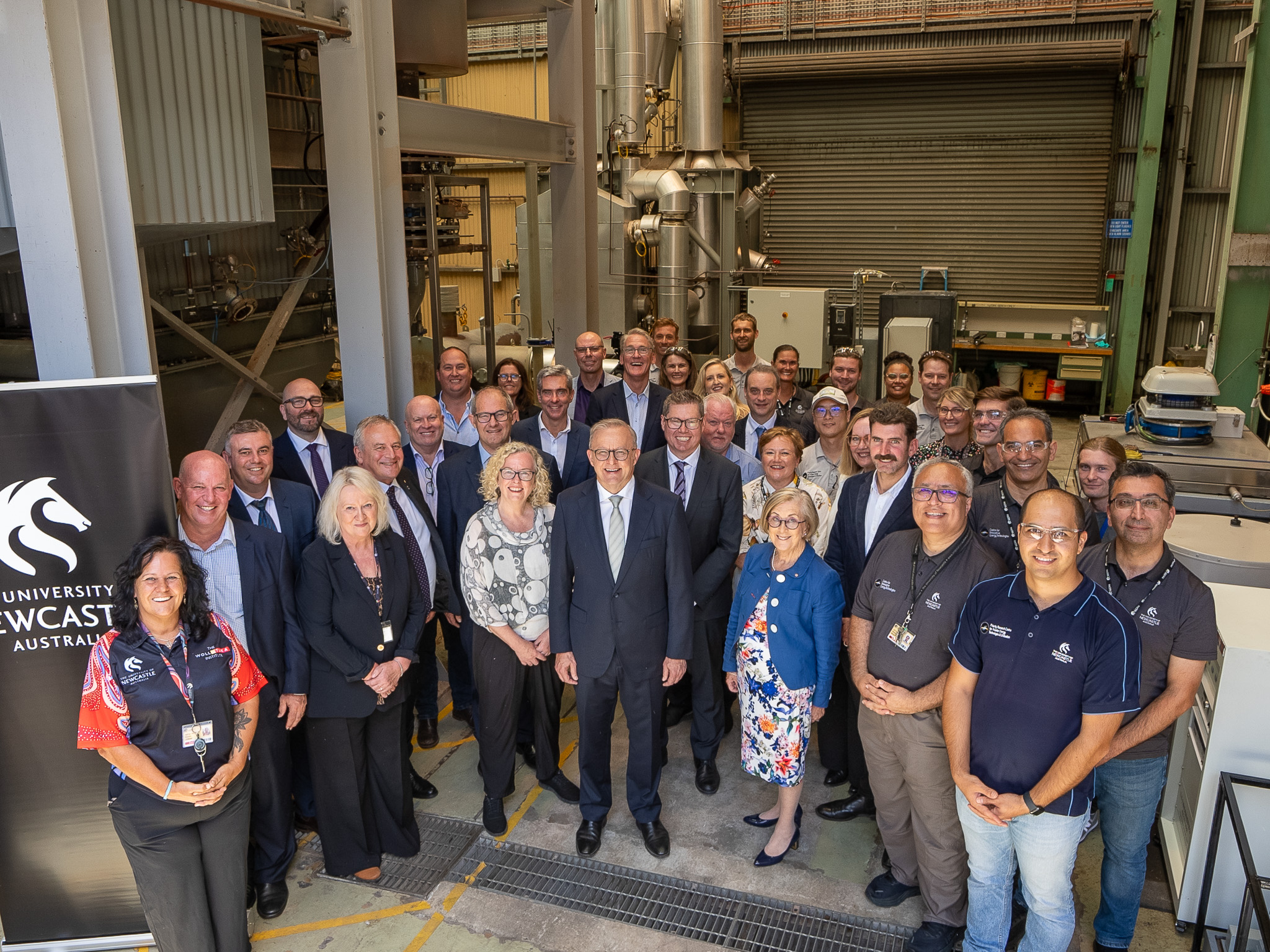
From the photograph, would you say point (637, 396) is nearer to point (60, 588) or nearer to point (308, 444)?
point (308, 444)

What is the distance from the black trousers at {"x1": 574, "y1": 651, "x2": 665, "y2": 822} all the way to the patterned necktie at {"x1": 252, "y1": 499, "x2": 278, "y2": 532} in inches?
57.2

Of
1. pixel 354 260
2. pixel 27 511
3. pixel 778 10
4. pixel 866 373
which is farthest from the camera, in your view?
pixel 778 10

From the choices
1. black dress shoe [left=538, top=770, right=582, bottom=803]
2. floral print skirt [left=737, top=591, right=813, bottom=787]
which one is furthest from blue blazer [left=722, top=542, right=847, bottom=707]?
black dress shoe [left=538, top=770, right=582, bottom=803]

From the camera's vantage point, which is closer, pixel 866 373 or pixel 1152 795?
pixel 1152 795

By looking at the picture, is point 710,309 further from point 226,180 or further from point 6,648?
point 6,648

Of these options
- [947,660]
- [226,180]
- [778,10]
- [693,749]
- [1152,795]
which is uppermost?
[778,10]

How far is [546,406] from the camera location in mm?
5109

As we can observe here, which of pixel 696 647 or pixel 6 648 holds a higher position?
pixel 6 648

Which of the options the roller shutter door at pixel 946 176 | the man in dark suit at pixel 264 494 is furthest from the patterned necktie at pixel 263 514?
the roller shutter door at pixel 946 176

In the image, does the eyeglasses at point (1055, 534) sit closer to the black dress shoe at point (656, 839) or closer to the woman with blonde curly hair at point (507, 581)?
the woman with blonde curly hair at point (507, 581)

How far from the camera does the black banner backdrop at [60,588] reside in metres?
3.15

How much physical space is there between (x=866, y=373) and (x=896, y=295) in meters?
1.13

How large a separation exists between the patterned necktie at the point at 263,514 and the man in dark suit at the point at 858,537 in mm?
2394

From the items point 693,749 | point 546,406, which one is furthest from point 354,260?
point 693,749
